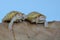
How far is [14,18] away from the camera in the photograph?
3342 millimetres

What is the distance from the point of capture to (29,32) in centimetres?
327

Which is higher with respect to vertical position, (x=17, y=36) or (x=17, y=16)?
(x=17, y=16)

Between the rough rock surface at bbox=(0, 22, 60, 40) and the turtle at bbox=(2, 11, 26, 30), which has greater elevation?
the turtle at bbox=(2, 11, 26, 30)

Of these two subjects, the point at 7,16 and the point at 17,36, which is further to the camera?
the point at 7,16

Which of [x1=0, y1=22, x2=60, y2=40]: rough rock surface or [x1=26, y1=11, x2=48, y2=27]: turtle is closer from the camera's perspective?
[x1=0, y1=22, x2=60, y2=40]: rough rock surface

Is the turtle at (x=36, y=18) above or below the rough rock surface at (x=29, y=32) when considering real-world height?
above

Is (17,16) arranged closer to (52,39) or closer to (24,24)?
(24,24)

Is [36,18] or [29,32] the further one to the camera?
[36,18]

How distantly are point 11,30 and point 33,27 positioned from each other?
11.9 inches

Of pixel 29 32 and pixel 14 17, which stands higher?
pixel 14 17

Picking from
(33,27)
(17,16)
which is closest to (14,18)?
(17,16)

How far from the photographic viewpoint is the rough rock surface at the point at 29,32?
315 centimetres

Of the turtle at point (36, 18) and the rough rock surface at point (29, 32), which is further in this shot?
the turtle at point (36, 18)

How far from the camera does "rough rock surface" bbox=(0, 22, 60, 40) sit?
3.15 meters
